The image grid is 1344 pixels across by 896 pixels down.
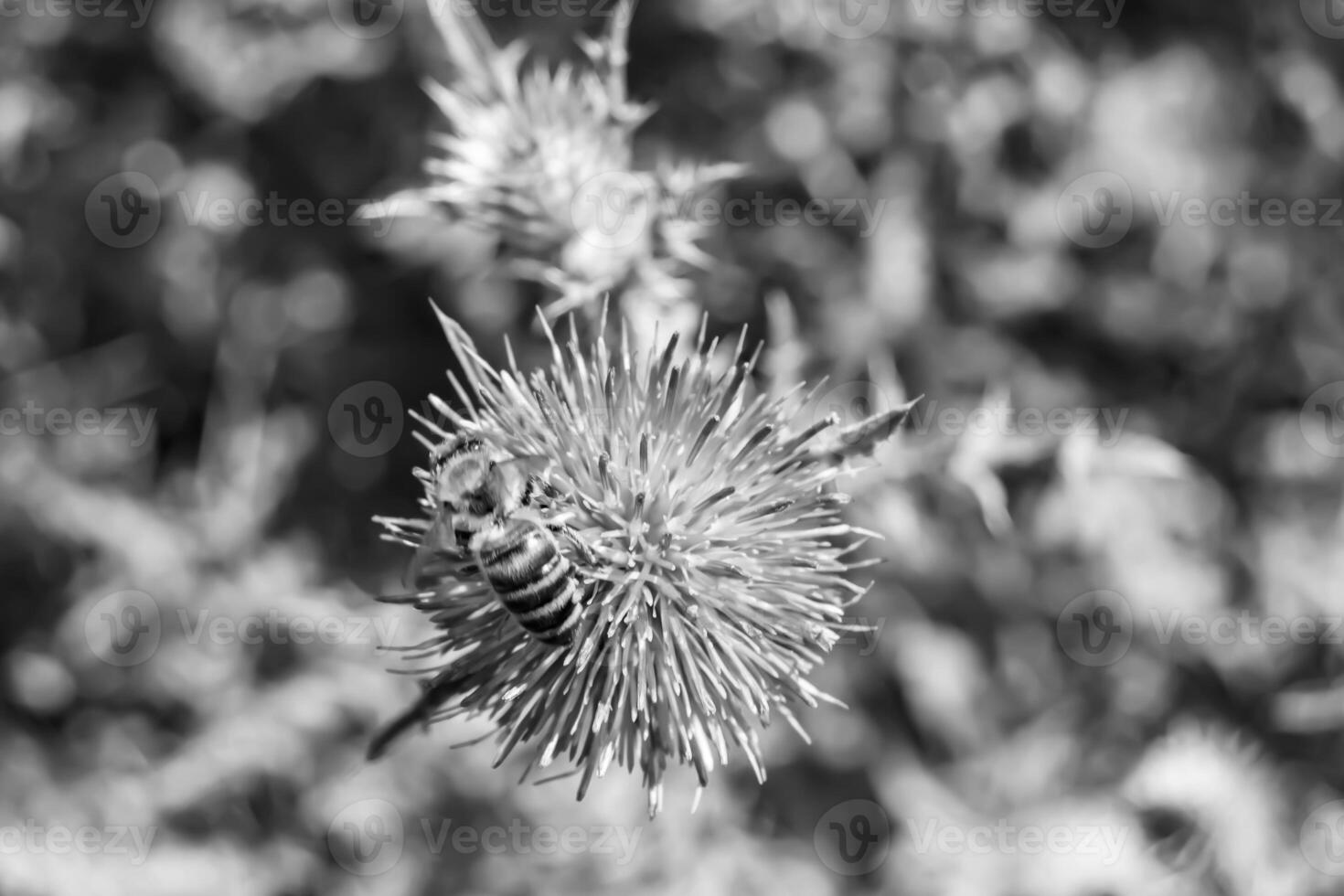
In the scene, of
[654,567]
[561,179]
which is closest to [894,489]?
[654,567]

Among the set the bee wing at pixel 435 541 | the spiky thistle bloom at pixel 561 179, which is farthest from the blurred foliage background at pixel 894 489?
the bee wing at pixel 435 541

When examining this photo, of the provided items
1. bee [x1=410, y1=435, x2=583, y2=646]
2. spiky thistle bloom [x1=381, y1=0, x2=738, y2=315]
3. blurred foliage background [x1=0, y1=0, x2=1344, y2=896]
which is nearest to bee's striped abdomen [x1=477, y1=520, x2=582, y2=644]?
bee [x1=410, y1=435, x2=583, y2=646]

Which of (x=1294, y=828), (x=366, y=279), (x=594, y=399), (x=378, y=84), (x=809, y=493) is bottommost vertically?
(x=1294, y=828)

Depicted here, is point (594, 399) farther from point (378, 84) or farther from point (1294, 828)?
point (1294, 828)

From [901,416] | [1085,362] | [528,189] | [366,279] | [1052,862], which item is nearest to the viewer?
[901,416]

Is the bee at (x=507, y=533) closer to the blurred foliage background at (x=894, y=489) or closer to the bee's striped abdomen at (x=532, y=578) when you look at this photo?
the bee's striped abdomen at (x=532, y=578)

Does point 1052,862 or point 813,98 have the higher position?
point 813,98

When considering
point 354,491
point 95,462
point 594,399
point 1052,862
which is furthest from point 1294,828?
point 95,462

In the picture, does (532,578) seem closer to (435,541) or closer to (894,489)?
(435,541)
